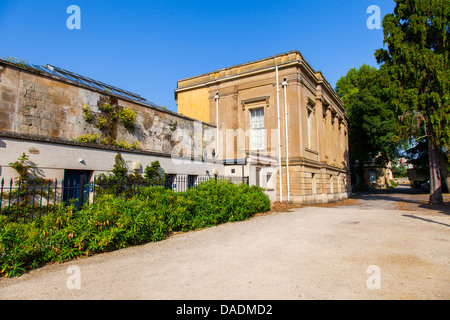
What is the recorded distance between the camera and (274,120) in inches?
732

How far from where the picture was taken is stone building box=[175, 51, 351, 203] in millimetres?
17297

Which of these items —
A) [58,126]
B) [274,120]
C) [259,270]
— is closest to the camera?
[259,270]

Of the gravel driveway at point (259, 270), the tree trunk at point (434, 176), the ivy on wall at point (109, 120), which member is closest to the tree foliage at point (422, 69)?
the tree trunk at point (434, 176)

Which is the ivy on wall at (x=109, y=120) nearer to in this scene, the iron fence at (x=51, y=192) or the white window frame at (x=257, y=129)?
the iron fence at (x=51, y=192)

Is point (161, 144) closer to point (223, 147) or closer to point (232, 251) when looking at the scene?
point (223, 147)

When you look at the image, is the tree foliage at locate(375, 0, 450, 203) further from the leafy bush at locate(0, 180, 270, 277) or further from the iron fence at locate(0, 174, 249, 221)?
the iron fence at locate(0, 174, 249, 221)

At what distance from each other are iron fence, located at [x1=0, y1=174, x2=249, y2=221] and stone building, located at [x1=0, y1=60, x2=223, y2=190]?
33 cm

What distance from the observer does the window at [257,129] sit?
1931 centimetres

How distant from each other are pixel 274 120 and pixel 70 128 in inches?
505

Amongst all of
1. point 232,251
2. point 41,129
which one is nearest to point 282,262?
point 232,251

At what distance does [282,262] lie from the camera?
472 cm

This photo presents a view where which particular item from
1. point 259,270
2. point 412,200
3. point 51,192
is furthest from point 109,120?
point 412,200

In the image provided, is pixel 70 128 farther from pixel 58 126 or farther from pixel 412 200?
pixel 412 200

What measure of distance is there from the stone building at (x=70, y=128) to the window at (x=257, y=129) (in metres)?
6.31
